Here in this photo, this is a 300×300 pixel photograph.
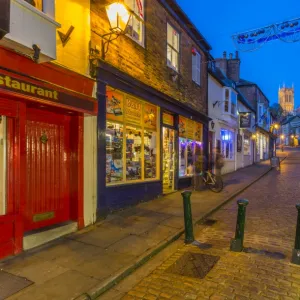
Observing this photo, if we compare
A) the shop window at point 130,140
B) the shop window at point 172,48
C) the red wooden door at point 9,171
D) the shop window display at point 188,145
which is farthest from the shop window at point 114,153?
the shop window display at point 188,145

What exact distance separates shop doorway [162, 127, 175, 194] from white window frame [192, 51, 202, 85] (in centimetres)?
380

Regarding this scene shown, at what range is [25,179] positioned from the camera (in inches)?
216

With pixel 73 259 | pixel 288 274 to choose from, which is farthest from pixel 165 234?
pixel 288 274

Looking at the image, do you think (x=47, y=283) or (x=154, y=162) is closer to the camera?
(x=47, y=283)

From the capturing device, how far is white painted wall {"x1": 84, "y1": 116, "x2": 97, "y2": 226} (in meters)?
6.90

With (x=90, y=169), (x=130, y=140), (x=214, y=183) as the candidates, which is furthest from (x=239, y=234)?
(x=214, y=183)

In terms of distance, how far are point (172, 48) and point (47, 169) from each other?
25.6 feet

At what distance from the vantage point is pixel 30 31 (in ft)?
16.7

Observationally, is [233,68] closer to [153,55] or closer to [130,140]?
[153,55]

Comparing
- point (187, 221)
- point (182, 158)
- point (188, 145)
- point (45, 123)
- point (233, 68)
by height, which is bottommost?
point (187, 221)

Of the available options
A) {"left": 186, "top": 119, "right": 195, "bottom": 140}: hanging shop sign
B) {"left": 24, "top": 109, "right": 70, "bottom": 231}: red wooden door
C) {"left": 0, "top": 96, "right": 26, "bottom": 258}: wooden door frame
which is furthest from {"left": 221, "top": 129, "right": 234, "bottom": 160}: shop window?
{"left": 0, "top": 96, "right": 26, "bottom": 258}: wooden door frame

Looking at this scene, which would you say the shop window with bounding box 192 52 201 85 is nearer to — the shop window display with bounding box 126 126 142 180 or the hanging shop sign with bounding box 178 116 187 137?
the hanging shop sign with bounding box 178 116 187 137

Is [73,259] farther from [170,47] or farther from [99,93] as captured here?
[170,47]

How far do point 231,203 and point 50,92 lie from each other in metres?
7.48
